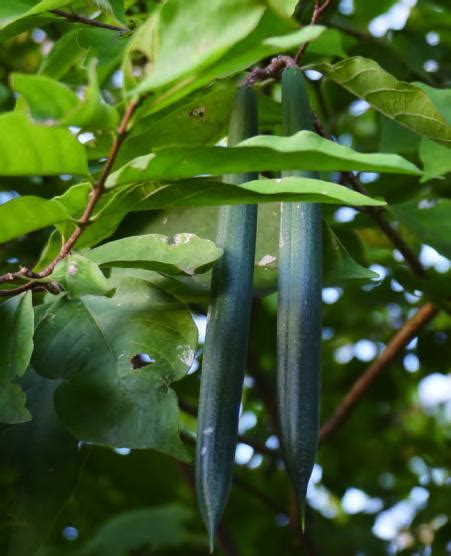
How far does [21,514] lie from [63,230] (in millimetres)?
307

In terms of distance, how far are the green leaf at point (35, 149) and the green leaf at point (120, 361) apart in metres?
0.22

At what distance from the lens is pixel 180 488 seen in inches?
85.7

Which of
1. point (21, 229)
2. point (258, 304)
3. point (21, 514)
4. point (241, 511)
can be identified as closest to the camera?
point (21, 229)

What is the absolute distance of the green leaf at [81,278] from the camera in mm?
825

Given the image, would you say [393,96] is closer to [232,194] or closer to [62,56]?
[232,194]

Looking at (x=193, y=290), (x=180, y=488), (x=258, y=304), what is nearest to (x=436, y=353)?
(x=258, y=304)

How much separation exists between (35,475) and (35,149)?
1.30 feet

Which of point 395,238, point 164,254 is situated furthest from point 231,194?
point 395,238

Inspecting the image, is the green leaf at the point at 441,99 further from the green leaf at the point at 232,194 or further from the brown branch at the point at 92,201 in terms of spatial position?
the brown branch at the point at 92,201

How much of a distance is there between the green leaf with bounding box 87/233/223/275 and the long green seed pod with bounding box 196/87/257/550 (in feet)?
0.07

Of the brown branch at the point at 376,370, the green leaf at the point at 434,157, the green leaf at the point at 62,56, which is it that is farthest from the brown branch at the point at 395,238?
the green leaf at the point at 62,56

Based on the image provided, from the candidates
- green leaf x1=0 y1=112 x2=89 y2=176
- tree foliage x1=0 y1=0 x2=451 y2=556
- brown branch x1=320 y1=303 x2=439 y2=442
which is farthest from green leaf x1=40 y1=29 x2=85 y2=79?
brown branch x1=320 y1=303 x2=439 y2=442

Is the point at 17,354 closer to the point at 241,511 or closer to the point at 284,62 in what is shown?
the point at 284,62

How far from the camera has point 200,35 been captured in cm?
65
